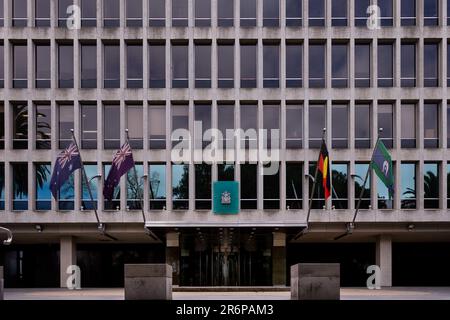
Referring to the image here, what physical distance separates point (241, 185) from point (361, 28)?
504 inches

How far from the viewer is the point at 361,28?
3628cm

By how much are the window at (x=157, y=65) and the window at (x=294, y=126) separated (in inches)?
330

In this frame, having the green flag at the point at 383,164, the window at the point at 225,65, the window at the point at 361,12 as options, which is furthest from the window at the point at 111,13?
the green flag at the point at 383,164

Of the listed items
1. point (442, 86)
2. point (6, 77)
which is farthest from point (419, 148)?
point (6, 77)

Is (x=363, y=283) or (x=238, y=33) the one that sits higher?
(x=238, y=33)

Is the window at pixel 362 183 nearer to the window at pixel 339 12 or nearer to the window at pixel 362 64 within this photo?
the window at pixel 362 64

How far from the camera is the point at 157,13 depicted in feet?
121

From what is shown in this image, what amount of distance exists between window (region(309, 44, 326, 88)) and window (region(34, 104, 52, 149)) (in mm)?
17177

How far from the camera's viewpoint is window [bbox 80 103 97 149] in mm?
36312

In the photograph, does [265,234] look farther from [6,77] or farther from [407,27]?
Answer: [6,77]

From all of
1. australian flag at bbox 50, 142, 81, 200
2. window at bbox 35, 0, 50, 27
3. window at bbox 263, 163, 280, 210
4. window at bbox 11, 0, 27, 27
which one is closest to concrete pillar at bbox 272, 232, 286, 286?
window at bbox 263, 163, 280, 210

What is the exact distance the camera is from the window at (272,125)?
36.0m

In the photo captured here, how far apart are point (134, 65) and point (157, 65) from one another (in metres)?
1.51

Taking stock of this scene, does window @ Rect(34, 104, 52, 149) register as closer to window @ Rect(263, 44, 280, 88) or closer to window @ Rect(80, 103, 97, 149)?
window @ Rect(80, 103, 97, 149)
